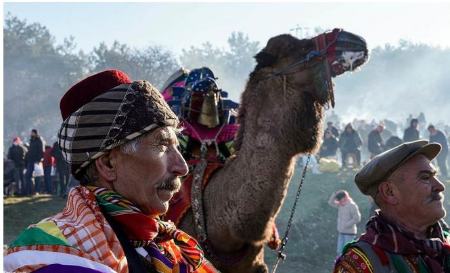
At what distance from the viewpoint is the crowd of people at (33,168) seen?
57.9ft

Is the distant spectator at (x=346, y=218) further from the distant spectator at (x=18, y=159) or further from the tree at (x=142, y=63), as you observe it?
the tree at (x=142, y=63)

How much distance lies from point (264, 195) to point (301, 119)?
604 mm

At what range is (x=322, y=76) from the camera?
200 inches

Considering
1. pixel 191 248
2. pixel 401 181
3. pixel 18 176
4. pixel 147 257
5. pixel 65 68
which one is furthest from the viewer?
pixel 65 68

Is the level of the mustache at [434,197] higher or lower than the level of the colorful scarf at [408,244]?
higher

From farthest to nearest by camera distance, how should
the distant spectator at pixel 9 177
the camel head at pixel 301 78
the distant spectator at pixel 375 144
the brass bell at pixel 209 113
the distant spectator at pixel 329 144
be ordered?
1. the distant spectator at pixel 329 144
2. the distant spectator at pixel 375 144
3. the distant spectator at pixel 9 177
4. the brass bell at pixel 209 113
5. the camel head at pixel 301 78

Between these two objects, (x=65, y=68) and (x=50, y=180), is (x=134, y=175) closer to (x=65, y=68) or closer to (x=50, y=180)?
(x=50, y=180)

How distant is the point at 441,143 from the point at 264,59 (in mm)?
14423

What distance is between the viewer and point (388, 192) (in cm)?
347

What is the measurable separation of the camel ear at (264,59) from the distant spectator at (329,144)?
15.6 meters

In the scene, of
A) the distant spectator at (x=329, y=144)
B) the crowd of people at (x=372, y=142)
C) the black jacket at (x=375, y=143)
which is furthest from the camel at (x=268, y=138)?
the distant spectator at (x=329, y=144)

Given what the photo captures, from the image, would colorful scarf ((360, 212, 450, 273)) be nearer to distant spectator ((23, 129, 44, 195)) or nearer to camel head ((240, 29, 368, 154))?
camel head ((240, 29, 368, 154))

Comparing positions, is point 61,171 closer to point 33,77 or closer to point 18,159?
point 18,159

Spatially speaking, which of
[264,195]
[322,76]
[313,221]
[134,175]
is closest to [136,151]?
[134,175]
